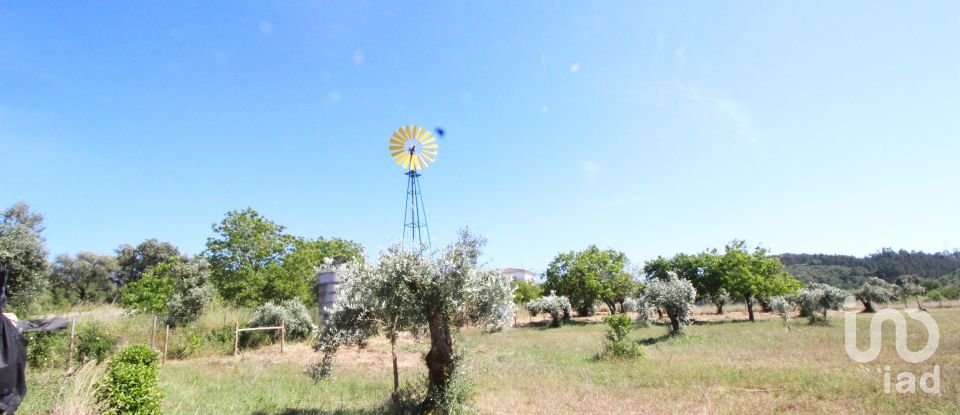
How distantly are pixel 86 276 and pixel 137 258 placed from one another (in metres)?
5.93

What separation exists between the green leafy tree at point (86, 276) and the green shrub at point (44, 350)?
1725 inches

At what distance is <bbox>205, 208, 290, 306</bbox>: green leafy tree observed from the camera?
122 ft

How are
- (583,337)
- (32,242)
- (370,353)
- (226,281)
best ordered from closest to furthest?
(32,242) < (370,353) < (583,337) < (226,281)

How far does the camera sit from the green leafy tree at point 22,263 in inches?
682

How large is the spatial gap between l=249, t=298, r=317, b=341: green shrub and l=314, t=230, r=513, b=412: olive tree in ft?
56.8

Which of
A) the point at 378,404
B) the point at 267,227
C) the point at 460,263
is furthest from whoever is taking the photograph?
the point at 267,227

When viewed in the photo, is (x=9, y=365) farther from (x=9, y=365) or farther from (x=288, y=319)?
(x=288, y=319)

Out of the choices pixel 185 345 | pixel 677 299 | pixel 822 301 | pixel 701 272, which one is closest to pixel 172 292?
pixel 185 345

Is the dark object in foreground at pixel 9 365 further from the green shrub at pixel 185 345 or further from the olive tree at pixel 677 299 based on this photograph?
the olive tree at pixel 677 299

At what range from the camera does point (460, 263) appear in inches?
380

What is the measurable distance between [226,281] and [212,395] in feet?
93.4

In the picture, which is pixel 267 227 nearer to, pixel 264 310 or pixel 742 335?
pixel 264 310

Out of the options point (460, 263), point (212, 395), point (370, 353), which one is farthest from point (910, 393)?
point (370, 353)

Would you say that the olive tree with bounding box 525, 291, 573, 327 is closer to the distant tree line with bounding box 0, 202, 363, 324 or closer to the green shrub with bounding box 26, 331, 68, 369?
the distant tree line with bounding box 0, 202, 363, 324
